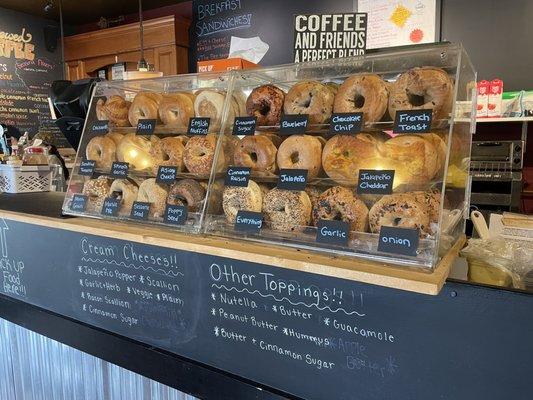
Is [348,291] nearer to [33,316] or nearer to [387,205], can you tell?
[387,205]

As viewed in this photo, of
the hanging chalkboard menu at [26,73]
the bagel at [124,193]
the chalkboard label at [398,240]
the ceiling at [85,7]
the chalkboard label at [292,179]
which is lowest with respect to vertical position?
the chalkboard label at [398,240]

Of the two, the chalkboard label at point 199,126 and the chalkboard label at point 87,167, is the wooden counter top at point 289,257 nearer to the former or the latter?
the chalkboard label at point 87,167

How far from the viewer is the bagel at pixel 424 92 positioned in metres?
0.92

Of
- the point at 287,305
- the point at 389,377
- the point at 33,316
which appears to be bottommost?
the point at 33,316

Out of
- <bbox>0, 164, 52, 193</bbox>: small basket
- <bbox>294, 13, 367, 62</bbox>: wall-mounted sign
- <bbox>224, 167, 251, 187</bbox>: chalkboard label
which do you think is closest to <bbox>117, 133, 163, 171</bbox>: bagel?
<bbox>224, 167, 251, 187</bbox>: chalkboard label

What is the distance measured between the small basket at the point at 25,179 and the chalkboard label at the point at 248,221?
174cm

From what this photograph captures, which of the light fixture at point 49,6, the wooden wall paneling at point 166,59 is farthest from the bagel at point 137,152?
the light fixture at point 49,6

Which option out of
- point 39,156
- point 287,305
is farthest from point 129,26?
point 287,305

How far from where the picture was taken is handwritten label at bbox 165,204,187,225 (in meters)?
1.16

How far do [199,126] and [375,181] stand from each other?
58cm

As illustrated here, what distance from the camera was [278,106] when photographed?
1.14 m

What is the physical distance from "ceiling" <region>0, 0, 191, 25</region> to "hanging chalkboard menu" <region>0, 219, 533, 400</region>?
3.78 m

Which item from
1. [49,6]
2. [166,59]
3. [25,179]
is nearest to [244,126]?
[25,179]

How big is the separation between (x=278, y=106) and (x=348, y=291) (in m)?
0.52
